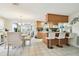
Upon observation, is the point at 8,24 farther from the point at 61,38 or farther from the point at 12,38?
the point at 61,38

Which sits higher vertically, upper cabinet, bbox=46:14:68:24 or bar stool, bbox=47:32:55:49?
upper cabinet, bbox=46:14:68:24

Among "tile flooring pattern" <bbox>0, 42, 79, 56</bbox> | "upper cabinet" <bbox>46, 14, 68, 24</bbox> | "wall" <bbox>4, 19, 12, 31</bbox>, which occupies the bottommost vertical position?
Answer: "tile flooring pattern" <bbox>0, 42, 79, 56</bbox>

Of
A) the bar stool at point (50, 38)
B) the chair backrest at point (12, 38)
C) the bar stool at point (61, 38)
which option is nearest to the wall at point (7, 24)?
the bar stool at point (50, 38)

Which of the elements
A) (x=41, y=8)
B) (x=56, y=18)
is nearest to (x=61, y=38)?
(x=56, y=18)

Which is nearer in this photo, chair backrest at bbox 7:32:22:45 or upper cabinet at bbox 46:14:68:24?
chair backrest at bbox 7:32:22:45

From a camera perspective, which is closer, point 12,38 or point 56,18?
point 12,38

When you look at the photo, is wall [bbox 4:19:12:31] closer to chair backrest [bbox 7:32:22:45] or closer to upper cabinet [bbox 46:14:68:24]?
upper cabinet [bbox 46:14:68:24]

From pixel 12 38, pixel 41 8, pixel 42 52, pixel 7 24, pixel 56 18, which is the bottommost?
pixel 42 52

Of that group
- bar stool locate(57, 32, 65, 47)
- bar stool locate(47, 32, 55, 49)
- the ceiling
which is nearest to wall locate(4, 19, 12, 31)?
the ceiling

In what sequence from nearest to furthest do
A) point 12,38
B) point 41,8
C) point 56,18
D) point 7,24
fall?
point 12,38 → point 41,8 → point 56,18 → point 7,24

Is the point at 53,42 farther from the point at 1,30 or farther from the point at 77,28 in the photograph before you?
the point at 1,30

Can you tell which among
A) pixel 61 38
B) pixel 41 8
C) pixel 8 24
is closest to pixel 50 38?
pixel 61 38

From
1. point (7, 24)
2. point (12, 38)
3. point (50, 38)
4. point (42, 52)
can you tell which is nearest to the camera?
point (12, 38)

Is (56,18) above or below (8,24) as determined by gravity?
above
